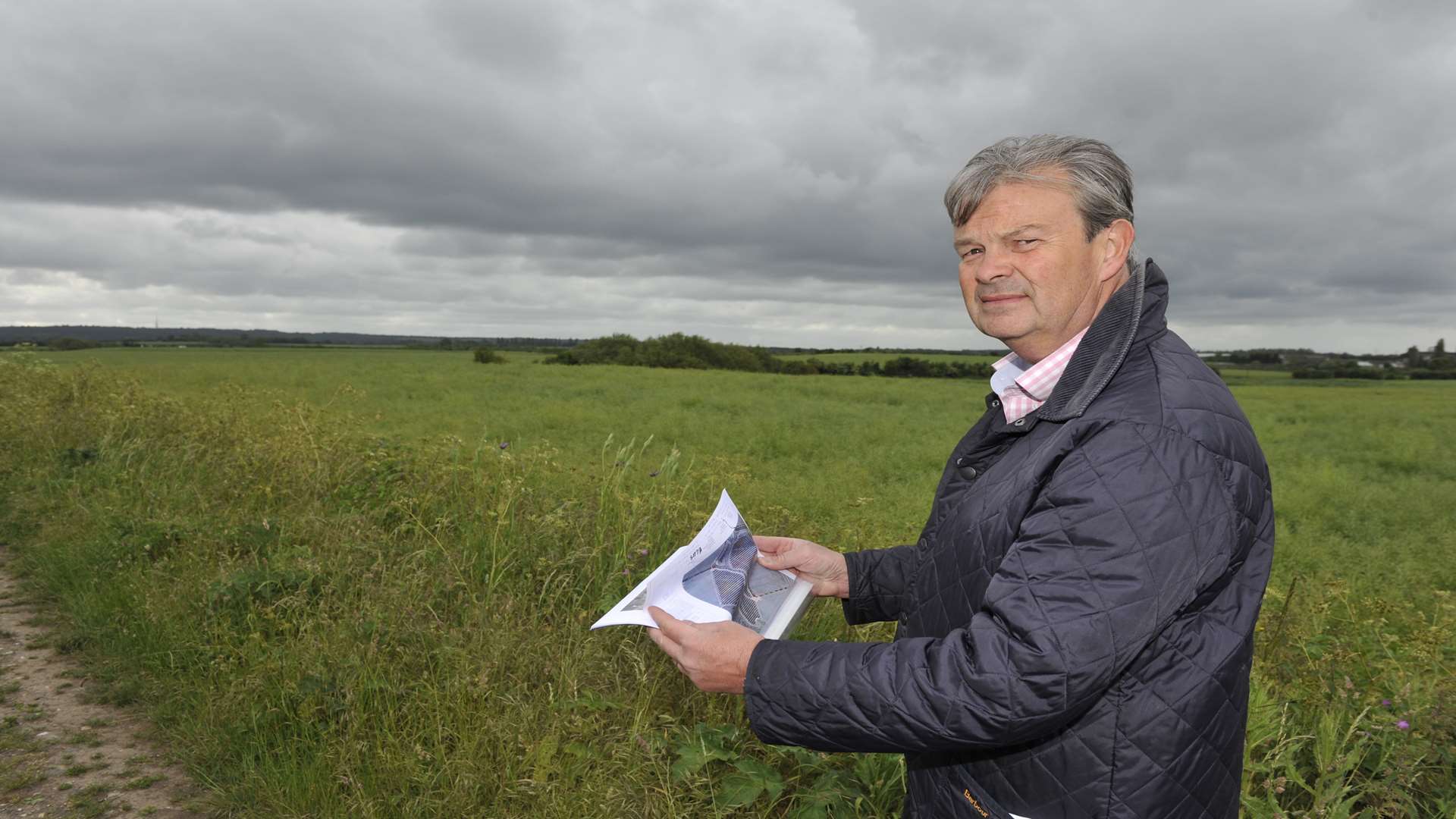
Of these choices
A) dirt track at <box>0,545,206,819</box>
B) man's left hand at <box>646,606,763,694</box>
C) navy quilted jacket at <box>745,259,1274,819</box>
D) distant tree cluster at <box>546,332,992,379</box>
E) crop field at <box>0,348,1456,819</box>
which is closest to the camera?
navy quilted jacket at <box>745,259,1274,819</box>

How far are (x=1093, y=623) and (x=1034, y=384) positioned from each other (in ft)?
1.92

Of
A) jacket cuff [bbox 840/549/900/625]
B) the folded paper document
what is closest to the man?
the folded paper document

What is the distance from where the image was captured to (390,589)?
12.9 feet

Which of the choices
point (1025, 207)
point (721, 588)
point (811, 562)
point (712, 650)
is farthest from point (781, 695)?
point (1025, 207)

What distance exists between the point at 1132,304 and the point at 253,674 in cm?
361

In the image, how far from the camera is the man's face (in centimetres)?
161

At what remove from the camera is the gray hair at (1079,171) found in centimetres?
159

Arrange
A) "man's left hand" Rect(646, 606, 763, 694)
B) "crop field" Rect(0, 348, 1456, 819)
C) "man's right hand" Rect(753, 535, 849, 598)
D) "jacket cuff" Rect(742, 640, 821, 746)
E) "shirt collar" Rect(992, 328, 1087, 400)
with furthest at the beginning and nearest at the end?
"crop field" Rect(0, 348, 1456, 819), "man's right hand" Rect(753, 535, 849, 598), "shirt collar" Rect(992, 328, 1087, 400), "man's left hand" Rect(646, 606, 763, 694), "jacket cuff" Rect(742, 640, 821, 746)

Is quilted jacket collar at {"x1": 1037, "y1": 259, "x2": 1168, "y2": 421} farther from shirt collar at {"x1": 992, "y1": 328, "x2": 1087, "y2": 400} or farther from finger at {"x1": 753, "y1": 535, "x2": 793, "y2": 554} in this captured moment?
finger at {"x1": 753, "y1": 535, "x2": 793, "y2": 554}

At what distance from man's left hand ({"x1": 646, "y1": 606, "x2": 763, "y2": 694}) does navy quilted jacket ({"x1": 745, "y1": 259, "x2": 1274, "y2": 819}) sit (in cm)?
6

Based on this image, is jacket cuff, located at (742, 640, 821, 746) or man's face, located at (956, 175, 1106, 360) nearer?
jacket cuff, located at (742, 640, 821, 746)

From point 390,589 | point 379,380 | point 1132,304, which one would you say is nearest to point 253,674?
point 390,589

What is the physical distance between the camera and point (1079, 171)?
159 centimetres

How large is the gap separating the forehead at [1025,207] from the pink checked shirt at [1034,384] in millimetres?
227
